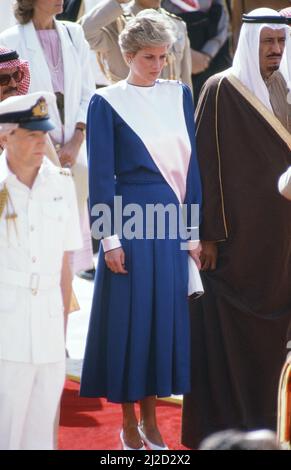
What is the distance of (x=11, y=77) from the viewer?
647 centimetres

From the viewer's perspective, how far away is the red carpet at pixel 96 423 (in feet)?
21.1

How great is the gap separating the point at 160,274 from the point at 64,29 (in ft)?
6.43

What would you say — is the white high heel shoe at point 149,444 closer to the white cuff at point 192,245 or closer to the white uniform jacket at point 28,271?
the white cuff at point 192,245

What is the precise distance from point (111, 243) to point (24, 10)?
187 cm

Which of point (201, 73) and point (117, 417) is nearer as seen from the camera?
point (117, 417)

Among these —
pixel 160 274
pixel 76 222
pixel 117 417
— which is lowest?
pixel 117 417

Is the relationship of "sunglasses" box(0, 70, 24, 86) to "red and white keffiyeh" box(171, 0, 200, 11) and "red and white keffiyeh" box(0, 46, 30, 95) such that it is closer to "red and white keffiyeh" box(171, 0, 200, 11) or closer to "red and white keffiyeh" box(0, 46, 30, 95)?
"red and white keffiyeh" box(0, 46, 30, 95)

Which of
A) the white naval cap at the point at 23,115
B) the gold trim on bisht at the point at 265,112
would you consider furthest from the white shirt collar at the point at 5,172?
the gold trim on bisht at the point at 265,112

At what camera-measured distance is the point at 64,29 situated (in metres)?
7.48


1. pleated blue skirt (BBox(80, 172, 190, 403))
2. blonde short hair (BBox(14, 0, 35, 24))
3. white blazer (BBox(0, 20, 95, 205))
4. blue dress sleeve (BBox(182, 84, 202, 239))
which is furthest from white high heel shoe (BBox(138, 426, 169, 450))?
Answer: blonde short hair (BBox(14, 0, 35, 24))

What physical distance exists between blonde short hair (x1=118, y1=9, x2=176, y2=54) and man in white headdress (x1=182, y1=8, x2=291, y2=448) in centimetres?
59

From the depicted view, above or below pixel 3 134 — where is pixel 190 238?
below

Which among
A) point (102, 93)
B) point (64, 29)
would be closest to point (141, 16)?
point (102, 93)
